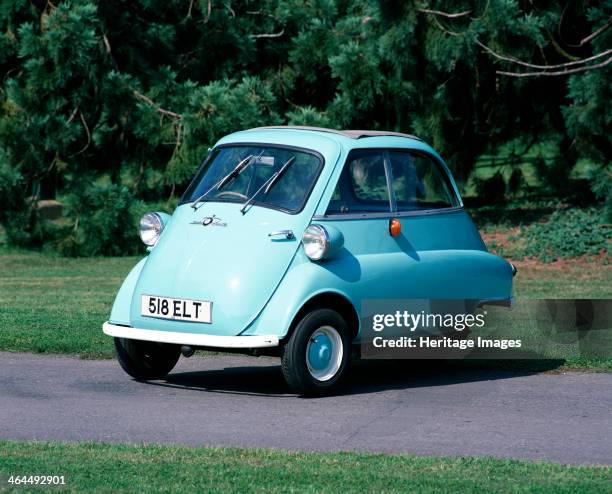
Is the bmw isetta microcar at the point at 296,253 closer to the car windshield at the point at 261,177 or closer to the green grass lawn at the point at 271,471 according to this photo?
the car windshield at the point at 261,177

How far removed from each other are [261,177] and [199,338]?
138 cm

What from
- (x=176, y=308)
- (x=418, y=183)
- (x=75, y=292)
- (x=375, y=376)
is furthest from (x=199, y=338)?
(x=75, y=292)

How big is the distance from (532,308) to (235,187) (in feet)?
16.5

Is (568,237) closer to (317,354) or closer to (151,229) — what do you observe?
(151,229)

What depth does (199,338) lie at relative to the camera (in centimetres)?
850

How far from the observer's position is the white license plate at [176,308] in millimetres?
8562

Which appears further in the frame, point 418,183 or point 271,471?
point 418,183

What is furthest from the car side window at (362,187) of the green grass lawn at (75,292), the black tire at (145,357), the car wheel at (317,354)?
the green grass lawn at (75,292)

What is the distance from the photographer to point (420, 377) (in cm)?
982

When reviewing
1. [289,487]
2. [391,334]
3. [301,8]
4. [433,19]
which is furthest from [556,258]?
[289,487]

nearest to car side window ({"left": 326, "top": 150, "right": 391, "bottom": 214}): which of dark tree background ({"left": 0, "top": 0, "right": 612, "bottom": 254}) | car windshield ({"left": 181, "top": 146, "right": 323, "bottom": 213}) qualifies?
car windshield ({"left": 181, "top": 146, "right": 323, "bottom": 213})

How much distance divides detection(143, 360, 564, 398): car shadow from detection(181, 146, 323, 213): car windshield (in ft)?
4.37

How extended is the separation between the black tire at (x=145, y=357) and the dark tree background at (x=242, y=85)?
30.5 feet

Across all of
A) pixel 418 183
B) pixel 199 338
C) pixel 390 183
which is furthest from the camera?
pixel 418 183
